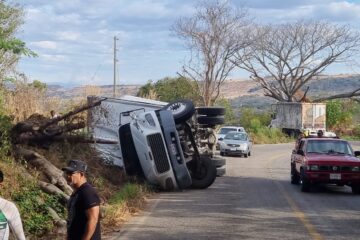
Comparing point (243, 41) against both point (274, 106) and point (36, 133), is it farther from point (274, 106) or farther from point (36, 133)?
point (36, 133)

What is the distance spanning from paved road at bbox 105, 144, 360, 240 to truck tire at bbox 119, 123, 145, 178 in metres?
1.11

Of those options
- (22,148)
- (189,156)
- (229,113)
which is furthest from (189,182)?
(229,113)

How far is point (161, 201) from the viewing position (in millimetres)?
16547

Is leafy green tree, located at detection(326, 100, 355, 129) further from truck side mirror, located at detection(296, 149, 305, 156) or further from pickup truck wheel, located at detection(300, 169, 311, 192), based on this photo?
pickup truck wheel, located at detection(300, 169, 311, 192)

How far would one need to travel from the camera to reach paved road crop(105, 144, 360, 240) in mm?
11867

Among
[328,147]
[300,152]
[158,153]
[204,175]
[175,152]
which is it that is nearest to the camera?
[158,153]

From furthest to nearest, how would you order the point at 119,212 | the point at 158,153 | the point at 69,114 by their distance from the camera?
the point at 158,153 < the point at 69,114 < the point at 119,212

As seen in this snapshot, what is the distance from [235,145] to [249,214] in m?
23.3

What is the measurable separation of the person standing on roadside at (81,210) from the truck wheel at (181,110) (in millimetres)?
12229

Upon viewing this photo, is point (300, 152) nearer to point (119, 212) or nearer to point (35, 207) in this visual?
point (119, 212)

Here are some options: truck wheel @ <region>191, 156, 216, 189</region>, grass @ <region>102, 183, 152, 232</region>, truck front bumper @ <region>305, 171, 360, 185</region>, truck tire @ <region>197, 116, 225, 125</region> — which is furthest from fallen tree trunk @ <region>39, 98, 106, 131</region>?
truck front bumper @ <region>305, 171, 360, 185</region>

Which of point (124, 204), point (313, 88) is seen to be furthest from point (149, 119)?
point (313, 88)

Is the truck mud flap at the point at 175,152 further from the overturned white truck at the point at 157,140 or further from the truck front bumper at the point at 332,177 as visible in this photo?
the truck front bumper at the point at 332,177

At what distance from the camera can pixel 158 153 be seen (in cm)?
1789
